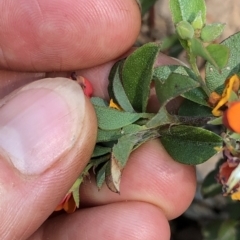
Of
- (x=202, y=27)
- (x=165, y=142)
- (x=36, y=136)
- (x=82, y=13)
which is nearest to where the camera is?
(x=202, y=27)

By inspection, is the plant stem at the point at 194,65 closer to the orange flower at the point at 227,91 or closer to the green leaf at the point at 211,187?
the orange flower at the point at 227,91

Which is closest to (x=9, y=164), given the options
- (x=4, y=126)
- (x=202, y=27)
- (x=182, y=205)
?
(x=4, y=126)

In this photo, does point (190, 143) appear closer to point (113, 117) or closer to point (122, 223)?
point (113, 117)

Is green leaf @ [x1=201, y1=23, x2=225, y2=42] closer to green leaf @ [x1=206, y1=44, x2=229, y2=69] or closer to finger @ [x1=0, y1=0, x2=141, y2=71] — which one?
green leaf @ [x1=206, y1=44, x2=229, y2=69]

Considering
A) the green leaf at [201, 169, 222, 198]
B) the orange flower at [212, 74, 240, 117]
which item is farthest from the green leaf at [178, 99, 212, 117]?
the green leaf at [201, 169, 222, 198]

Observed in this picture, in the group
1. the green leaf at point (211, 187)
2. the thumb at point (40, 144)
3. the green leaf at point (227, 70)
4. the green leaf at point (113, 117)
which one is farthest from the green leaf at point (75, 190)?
the green leaf at point (211, 187)

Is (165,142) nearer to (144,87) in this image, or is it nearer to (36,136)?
(144,87)
